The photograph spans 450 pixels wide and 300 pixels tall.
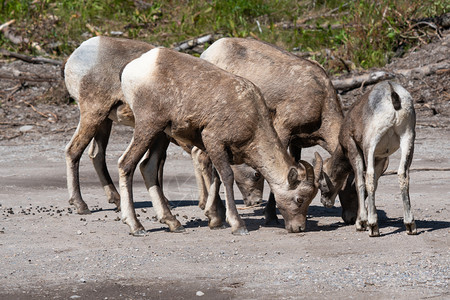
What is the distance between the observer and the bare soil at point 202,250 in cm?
611

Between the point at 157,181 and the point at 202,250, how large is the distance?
65.2 inches

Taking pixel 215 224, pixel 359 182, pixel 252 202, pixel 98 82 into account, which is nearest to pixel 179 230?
pixel 215 224

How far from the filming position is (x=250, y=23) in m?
20.0

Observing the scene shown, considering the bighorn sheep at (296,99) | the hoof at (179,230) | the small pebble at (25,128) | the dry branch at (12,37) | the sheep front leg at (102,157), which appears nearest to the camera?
the hoof at (179,230)

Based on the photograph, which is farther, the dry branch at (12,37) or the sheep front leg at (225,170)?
the dry branch at (12,37)

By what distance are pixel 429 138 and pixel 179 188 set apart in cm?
552

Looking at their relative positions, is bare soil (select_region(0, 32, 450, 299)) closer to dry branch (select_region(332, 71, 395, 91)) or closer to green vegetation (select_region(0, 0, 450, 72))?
dry branch (select_region(332, 71, 395, 91))

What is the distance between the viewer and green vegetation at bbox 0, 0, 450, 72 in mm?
18156

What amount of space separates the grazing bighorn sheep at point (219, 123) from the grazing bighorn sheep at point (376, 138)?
1.56 feet

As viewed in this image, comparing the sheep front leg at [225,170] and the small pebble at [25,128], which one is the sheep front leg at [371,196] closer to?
the sheep front leg at [225,170]

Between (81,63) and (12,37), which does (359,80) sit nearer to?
A: (81,63)

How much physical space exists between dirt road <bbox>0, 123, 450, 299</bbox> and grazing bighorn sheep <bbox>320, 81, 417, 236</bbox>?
0.34 meters

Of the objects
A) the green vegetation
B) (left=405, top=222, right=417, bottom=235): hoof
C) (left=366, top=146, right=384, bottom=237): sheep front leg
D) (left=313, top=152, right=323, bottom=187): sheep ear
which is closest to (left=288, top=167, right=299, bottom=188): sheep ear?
(left=313, top=152, right=323, bottom=187): sheep ear

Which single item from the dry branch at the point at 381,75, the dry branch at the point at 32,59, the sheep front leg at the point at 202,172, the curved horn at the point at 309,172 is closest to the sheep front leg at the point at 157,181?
the sheep front leg at the point at 202,172
